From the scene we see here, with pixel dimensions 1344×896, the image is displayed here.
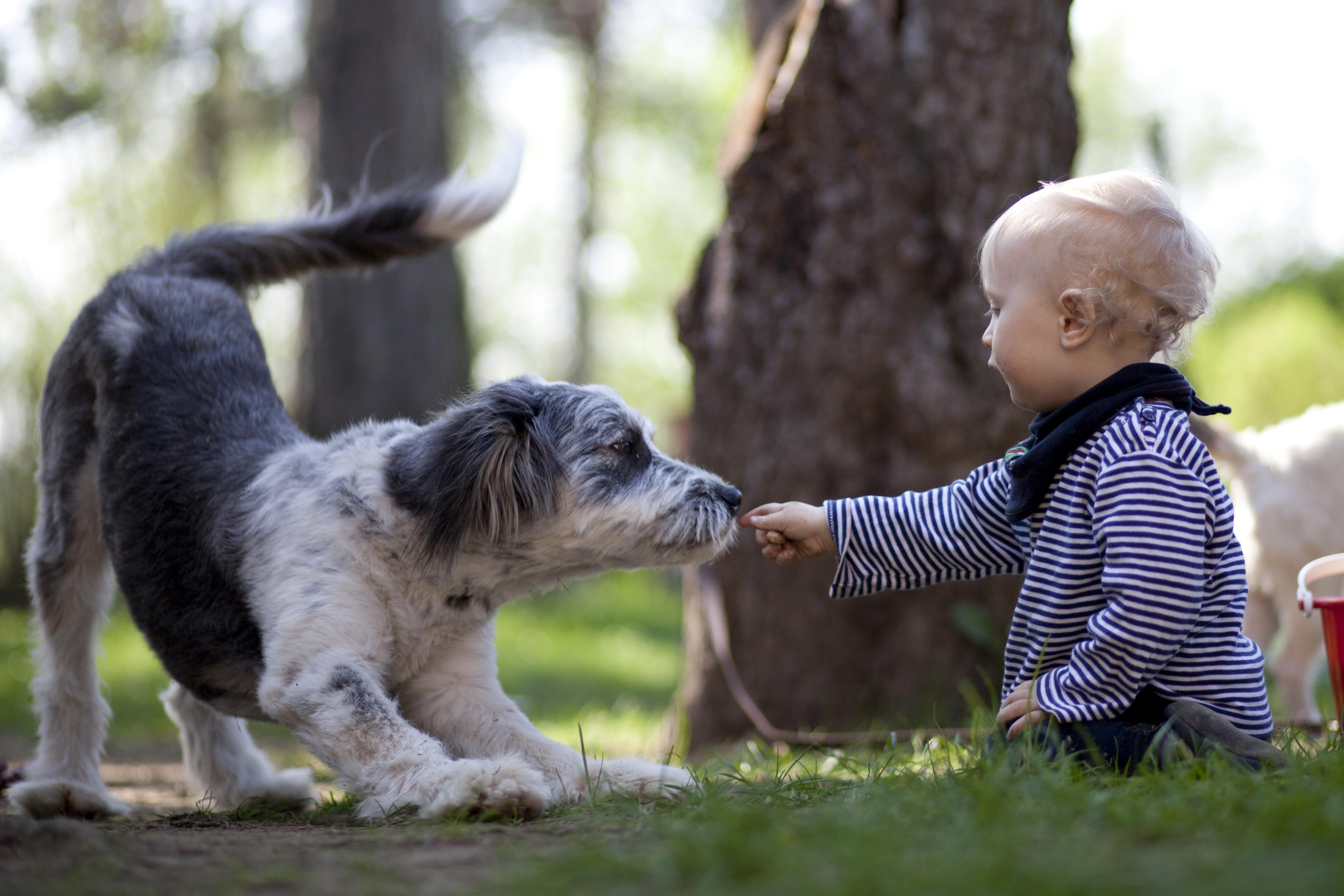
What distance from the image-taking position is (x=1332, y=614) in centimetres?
323

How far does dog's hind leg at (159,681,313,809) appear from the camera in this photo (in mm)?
3852

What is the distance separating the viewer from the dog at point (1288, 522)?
16.4 feet

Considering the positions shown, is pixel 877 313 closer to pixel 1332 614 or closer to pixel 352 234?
pixel 1332 614

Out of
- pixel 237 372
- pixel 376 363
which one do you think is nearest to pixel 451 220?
pixel 237 372

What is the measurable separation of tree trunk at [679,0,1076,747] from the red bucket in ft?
4.69

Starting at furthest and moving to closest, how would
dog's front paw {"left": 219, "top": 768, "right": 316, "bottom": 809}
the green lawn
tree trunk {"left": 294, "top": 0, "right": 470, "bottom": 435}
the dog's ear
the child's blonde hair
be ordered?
1. tree trunk {"left": 294, "top": 0, "right": 470, "bottom": 435}
2. the green lawn
3. dog's front paw {"left": 219, "top": 768, "right": 316, "bottom": 809}
4. the dog's ear
5. the child's blonde hair

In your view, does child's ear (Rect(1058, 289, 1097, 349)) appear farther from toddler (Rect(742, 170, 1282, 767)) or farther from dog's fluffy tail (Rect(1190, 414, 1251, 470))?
dog's fluffy tail (Rect(1190, 414, 1251, 470))

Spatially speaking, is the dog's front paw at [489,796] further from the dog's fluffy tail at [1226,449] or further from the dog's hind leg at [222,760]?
the dog's fluffy tail at [1226,449]

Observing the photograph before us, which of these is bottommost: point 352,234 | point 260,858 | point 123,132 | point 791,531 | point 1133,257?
point 260,858

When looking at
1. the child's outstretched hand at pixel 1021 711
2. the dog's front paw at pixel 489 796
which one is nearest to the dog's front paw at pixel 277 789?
the dog's front paw at pixel 489 796

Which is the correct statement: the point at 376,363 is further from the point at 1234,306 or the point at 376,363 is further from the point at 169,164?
the point at 1234,306

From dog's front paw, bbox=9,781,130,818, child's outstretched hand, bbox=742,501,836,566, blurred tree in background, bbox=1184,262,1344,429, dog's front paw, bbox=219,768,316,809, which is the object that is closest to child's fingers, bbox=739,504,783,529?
child's outstretched hand, bbox=742,501,836,566

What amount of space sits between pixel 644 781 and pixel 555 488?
865mm

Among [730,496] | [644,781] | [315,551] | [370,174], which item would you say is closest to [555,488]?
[730,496]
